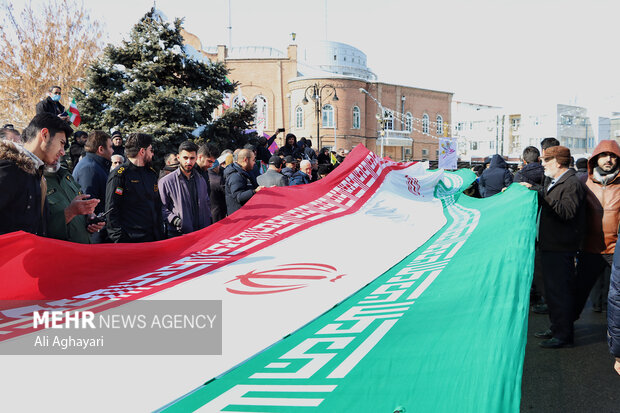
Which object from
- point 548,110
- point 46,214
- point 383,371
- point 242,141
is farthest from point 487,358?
point 548,110

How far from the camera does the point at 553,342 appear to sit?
556 cm

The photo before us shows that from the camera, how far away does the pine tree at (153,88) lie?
14859 mm

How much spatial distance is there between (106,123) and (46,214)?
1225cm

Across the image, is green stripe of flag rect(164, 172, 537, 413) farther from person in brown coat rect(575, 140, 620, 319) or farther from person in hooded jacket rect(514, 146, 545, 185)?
person in hooded jacket rect(514, 146, 545, 185)

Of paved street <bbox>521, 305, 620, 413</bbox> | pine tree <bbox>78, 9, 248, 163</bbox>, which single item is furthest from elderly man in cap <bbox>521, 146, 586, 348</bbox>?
pine tree <bbox>78, 9, 248, 163</bbox>

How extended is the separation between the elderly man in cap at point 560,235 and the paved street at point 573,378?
0.87 feet

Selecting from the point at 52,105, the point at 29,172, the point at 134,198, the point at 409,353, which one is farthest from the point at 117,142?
the point at 409,353

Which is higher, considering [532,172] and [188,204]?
[532,172]

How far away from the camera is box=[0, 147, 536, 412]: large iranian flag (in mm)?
2186

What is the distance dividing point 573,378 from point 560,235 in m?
1.53

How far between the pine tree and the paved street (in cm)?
1210

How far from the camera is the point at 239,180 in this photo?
695cm

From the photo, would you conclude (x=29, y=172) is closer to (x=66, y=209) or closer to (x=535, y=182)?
(x=66, y=209)

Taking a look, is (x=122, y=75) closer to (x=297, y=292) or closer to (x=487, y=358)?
(x=297, y=292)
